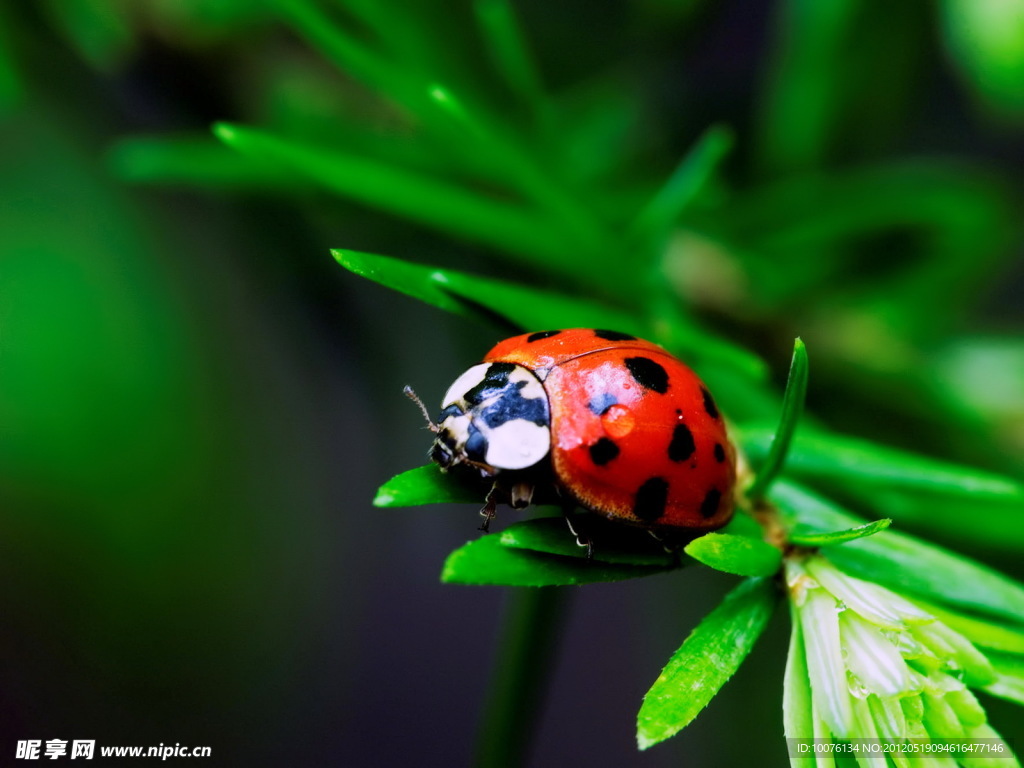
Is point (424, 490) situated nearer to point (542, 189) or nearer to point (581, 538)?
point (581, 538)

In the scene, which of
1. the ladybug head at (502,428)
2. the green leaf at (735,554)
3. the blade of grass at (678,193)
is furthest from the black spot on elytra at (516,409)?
the blade of grass at (678,193)

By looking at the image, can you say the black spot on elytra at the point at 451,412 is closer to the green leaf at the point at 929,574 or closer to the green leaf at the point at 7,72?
the green leaf at the point at 929,574

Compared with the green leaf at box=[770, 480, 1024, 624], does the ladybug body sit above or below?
above

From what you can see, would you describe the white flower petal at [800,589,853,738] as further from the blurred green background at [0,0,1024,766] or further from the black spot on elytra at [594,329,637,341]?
the blurred green background at [0,0,1024,766]

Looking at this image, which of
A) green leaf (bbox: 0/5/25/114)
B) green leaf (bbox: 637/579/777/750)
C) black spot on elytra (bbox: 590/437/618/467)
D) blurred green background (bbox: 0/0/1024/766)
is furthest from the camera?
blurred green background (bbox: 0/0/1024/766)

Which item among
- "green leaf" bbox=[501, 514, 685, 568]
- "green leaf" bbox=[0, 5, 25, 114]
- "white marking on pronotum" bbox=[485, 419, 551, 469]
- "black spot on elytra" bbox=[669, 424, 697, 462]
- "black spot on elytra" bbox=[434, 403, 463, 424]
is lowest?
"green leaf" bbox=[501, 514, 685, 568]

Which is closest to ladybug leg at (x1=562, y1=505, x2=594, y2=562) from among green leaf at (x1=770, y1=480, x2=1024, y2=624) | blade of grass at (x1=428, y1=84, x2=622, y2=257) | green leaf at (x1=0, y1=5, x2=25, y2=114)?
green leaf at (x1=770, y1=480, x2=1024, y2=624)

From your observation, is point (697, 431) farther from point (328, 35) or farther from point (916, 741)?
point (328, 35)
